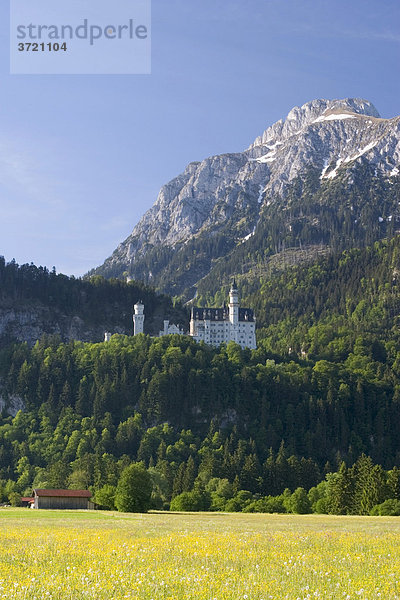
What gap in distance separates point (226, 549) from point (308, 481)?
429 ft

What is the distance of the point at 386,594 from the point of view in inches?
957

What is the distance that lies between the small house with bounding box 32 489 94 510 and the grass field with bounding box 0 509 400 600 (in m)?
70.3

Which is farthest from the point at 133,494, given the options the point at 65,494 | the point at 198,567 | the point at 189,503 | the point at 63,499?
the point at 198,567

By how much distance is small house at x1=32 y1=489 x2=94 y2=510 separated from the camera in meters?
112

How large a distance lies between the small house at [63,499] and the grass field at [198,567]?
70295mm

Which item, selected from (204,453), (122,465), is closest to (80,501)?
(122,465)

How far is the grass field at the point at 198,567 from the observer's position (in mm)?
24766

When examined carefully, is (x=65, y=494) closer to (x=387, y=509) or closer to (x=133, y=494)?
(x=133, y=494)

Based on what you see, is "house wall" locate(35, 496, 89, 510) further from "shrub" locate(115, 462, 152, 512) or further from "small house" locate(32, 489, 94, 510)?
"shrub" locate(115, 462, 152, 512)

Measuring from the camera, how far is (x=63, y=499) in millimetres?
115000

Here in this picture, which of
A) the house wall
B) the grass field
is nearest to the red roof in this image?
the house wall

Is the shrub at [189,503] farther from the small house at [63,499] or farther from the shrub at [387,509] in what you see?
the shrub at [387,509]

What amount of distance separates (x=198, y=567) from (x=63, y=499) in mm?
89228

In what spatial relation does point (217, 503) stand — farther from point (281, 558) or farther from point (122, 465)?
point (281, 558)
